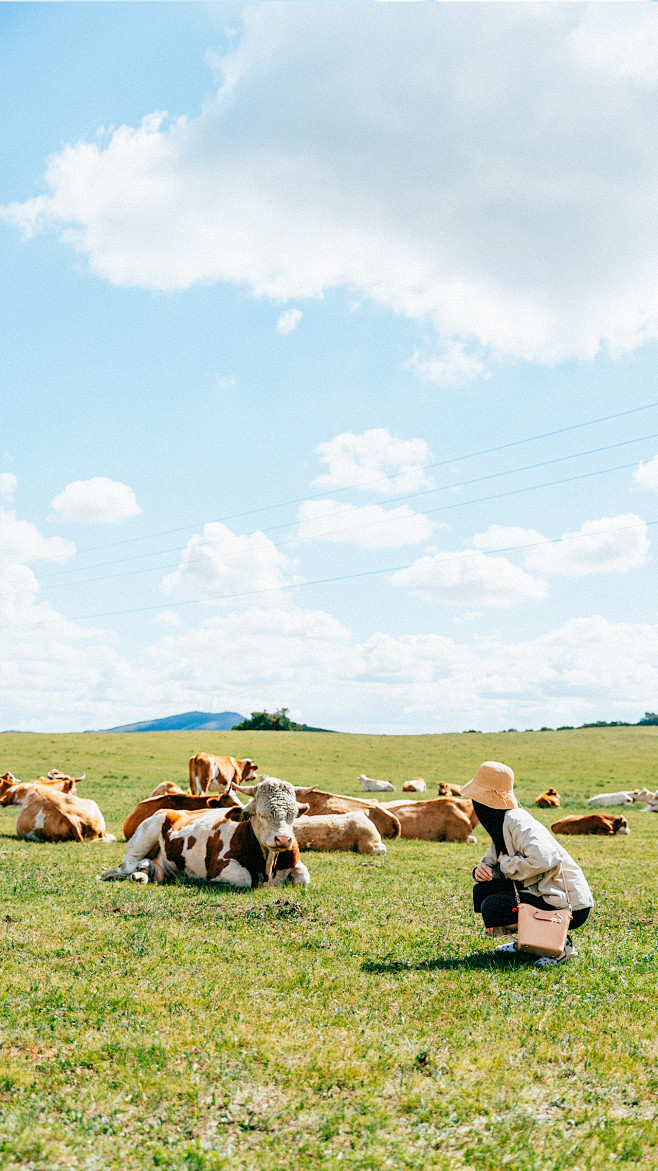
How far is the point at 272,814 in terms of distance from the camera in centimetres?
1235

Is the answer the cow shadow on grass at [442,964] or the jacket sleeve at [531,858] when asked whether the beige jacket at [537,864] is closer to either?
the jacket sleeve at [531,858]

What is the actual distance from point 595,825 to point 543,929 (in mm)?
17191

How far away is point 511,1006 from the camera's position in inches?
283

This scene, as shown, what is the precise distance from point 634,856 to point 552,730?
79.1 m

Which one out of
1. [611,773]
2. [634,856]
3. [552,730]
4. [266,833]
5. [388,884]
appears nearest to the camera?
[266,833]

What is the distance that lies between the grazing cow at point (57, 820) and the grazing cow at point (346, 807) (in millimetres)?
4292

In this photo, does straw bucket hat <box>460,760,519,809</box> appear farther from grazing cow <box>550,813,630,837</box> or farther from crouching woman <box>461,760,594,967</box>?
grazing cow <box>550,813,630,837</box>

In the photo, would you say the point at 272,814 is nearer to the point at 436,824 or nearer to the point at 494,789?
the point at 494,789

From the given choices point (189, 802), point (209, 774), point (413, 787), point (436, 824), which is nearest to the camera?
point (189, 802)

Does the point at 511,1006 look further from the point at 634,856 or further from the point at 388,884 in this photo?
the point at 634,856

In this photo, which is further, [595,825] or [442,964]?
[595,825]

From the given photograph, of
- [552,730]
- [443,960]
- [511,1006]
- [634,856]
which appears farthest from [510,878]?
[552,730]

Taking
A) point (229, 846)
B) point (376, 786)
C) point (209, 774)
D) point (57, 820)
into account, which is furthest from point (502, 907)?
point (376, 786)

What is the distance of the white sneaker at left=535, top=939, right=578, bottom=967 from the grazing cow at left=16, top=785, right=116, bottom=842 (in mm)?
11600
